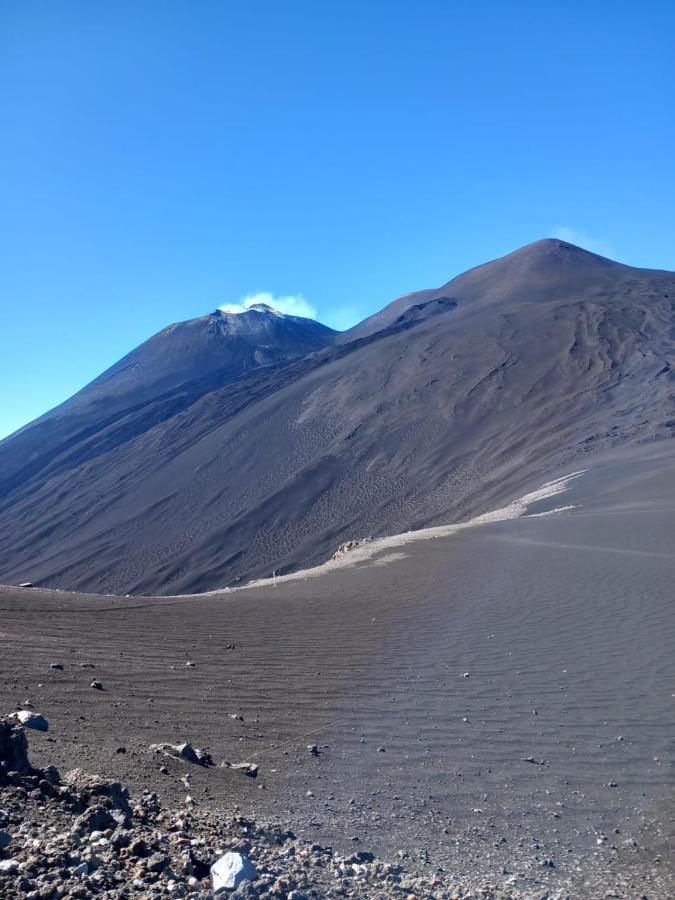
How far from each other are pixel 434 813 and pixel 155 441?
67.8 meters

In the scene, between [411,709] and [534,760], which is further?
[411,709]

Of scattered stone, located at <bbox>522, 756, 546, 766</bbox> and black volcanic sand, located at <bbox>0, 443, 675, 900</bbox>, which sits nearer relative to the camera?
black volcanic sand, located at <bbox>0, 443, 675, 900</bbox>

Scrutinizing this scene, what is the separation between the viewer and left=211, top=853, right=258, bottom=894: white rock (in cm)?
375

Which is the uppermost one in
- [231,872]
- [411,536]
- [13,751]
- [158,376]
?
[158,376]

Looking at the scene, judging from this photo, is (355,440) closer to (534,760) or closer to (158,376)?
(534,760)

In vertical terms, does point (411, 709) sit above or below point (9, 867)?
below

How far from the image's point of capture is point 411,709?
25.5ft

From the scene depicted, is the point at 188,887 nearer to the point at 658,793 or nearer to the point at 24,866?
the point at 24,866

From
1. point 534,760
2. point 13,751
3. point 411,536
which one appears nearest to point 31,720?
point 13,751

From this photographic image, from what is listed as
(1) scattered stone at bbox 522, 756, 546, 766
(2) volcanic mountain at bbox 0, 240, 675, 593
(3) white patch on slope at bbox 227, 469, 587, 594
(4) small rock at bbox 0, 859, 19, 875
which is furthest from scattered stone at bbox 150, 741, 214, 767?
(2) volcanic mountain at bbox 0, 240, 675, 593

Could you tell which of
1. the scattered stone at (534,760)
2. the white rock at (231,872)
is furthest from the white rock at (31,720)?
the scattered stone at (534,760)

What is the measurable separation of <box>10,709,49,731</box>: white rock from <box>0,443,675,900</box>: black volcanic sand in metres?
0.13

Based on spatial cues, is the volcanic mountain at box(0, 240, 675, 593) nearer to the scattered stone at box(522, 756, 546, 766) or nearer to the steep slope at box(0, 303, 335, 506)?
the steep slope at box(0, 303, 335, 506)

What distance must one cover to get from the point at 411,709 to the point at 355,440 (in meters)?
45.5
